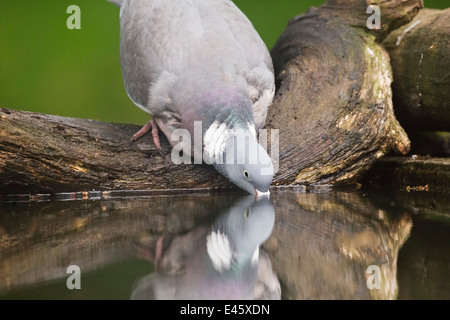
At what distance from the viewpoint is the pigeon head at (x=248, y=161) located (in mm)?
2391

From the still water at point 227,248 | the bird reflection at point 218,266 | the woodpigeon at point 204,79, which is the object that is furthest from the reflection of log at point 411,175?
the bird reflection at point 218,266

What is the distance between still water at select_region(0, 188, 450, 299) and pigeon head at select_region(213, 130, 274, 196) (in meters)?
0.13

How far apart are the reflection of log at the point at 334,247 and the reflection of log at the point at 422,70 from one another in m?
1.02

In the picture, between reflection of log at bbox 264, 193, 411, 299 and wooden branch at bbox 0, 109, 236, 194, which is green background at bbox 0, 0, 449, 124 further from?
reflection of log at bbox 264, 193, 411, 299

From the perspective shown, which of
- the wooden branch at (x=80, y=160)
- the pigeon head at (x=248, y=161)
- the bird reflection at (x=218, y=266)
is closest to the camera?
the bird reflection at (x=218, y=266)

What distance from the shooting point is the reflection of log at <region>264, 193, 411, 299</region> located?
136 centimetres

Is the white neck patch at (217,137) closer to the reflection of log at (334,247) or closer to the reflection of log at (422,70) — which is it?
the reflection of log at (334,247)

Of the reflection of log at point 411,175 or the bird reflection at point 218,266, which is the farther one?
the reflection of log at point 411,175

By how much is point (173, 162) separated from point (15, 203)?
81cm

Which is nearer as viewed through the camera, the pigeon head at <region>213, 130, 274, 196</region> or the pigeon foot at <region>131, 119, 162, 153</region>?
the pigeon head at <region>213, 130, 274, 196</region>

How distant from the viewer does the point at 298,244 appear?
180 cm

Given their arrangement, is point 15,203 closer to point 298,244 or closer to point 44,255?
point 44,255

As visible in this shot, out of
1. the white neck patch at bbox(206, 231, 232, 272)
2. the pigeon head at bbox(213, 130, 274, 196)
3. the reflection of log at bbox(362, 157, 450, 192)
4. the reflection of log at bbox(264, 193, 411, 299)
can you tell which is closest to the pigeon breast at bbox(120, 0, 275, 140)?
the pigeon head at bbox(213, 130, 274, 196)
